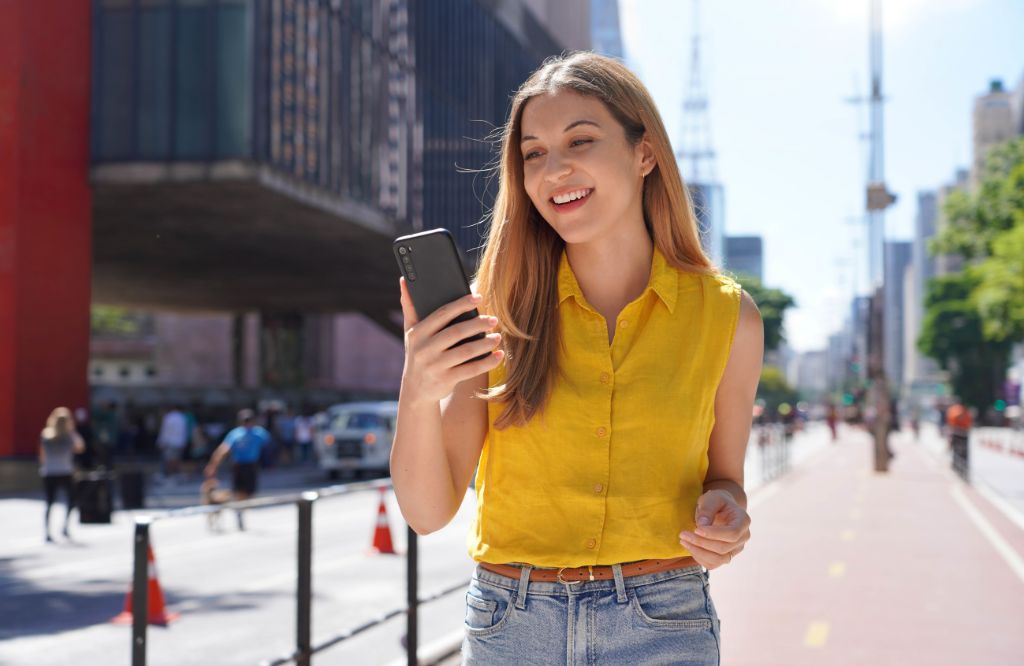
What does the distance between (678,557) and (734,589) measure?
28.8 feet

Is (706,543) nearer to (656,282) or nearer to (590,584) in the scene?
(590,584)

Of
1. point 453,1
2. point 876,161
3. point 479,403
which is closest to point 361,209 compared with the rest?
point 453,1

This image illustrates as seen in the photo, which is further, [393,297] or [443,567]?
[393,297]

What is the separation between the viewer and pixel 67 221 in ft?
87.8

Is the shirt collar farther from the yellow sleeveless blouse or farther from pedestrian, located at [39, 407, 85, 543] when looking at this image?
pedestrian, located at [39, 407, 85, 543]

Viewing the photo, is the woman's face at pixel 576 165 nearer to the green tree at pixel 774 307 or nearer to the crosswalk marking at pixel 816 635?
the crosswalk marking at pixel 816 635

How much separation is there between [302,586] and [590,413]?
3945 millimetres

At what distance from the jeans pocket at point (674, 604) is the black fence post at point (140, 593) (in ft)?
9.49

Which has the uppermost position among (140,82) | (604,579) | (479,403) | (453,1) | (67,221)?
(453,1)

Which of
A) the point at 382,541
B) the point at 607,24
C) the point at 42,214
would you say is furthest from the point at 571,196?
the point at 607,24

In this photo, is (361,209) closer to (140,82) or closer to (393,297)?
(140,82)

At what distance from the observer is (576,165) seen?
2.25 meters

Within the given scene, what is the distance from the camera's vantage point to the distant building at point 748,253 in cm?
9338

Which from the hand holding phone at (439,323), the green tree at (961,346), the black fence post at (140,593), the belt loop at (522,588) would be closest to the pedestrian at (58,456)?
the black fence post at (140,593)
